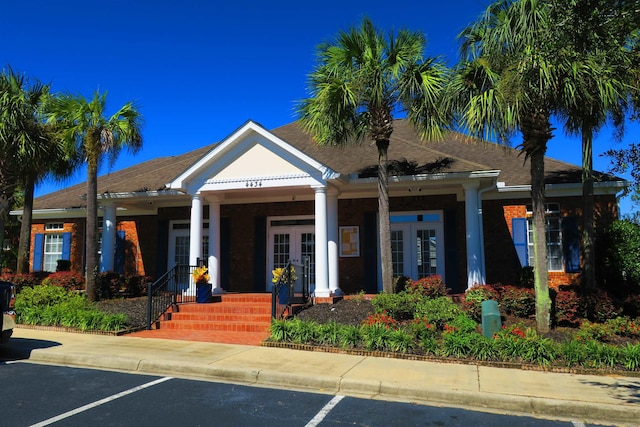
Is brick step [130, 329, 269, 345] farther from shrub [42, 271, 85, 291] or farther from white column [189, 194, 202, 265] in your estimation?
shrub [42, 271, 85, 291]

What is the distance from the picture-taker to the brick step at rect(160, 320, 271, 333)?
1085 cm

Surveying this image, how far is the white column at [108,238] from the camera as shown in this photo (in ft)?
51.0

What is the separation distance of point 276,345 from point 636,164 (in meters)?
9.14

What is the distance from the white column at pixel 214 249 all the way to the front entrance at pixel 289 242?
2241 millimetres

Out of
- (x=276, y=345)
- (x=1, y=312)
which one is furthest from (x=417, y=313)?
(x=1, y=312)

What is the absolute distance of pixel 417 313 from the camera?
9953 millimetres

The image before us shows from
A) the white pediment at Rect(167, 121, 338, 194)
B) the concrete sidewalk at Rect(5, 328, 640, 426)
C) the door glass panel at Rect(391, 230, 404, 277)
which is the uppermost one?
the white pediment at Rect(167, 121, 338, 194)

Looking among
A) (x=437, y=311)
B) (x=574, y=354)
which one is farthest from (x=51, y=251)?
(x=574, y=354)

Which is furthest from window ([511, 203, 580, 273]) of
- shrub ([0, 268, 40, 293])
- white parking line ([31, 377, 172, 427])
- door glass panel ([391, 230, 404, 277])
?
shrub ([0, 268, 40, 293])

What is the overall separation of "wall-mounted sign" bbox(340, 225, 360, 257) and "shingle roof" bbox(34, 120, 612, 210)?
7.11 feet

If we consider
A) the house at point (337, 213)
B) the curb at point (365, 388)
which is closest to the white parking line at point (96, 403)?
the curb at point (365, 388)

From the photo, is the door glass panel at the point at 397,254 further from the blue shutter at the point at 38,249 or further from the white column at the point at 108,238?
the blue shutter at the point at 38,249

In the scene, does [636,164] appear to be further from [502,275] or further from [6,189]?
[6,189]

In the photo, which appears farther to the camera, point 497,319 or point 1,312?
point 497,319
